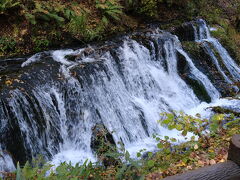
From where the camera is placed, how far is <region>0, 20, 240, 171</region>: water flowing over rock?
608 cm

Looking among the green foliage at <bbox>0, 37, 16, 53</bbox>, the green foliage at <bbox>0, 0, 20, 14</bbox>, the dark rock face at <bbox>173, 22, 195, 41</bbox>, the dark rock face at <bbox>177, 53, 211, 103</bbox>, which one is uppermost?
the green foliage at <bbox>0, 0, 20, 14</bbox>

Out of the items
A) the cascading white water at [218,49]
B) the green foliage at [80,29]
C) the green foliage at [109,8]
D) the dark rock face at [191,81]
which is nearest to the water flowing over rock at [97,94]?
the dark rock face at [191,81]

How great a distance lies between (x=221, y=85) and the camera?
10.3 m

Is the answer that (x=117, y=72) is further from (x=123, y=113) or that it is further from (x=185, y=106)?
(x=185, y=106)

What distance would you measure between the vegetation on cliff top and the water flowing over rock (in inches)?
31.3

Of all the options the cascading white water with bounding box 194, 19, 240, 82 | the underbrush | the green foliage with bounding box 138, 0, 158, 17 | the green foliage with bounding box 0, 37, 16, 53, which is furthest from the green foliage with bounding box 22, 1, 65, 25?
the cascading white water with bounding box 194, 19, 240, 82

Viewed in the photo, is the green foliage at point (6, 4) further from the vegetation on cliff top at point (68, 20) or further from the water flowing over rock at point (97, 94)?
the water flowing over rock at point (97, 94)

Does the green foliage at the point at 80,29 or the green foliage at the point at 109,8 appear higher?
the green foliage at the point at 109,8

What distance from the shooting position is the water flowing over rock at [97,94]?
19.9ft

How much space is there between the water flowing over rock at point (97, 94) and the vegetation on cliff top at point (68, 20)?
0.80m

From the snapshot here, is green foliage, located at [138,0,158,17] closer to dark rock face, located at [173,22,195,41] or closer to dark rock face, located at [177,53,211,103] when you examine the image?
dark rock face, located at [173,22,195,41]

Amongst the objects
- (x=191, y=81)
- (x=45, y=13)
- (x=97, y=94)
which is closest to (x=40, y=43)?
(x=45, y=13)

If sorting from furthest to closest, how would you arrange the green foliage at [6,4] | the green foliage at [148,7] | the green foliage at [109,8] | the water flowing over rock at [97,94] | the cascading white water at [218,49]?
the green foliage at [148,7] < the cascading white water at [218,49] < the green foliage at [109,8] < the green foliage at [6,4] < the water flowing over rock at [97,94]

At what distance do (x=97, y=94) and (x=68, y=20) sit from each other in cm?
384
